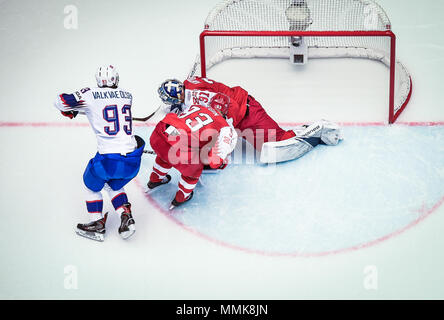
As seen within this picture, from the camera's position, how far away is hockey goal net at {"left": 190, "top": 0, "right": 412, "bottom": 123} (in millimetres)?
4945

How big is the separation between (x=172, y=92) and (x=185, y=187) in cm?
55

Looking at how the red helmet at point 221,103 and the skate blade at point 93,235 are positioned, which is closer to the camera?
the skate blade at point 93,235

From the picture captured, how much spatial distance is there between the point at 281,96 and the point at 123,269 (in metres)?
1.80

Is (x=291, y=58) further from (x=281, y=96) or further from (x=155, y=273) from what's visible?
(x=155, y=273)

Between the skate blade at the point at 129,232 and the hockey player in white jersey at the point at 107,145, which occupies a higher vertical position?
the hockey player in white jersey at the point at 107,145

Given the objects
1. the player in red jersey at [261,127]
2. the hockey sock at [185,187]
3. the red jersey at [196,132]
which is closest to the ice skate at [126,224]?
the hockey sock at [185,187]

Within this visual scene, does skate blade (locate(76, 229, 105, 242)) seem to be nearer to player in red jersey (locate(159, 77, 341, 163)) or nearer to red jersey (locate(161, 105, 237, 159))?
red jersey (locate(161, 105, 237, 159))

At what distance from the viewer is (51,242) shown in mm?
4258

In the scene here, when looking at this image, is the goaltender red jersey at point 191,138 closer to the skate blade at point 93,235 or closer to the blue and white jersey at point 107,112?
the blue and white jersey at point 107,112

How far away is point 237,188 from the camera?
4594 mm

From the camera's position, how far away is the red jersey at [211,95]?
4562 mm

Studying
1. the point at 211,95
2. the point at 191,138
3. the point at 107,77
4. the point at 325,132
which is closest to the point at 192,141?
the point at 191,138

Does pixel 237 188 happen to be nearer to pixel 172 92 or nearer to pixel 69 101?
pixel 172 92

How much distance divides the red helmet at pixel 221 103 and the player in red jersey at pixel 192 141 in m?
0.21
